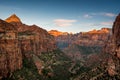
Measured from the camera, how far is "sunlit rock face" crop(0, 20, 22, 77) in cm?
18025

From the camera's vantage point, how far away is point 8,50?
186250mm

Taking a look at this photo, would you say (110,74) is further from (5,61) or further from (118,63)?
(5,61)

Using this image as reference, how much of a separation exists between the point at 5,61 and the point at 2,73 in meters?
8.40

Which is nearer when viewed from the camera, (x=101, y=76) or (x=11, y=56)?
(x=101, y=76)

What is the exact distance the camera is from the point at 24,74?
198 meters

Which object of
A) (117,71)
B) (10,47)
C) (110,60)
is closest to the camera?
(117,71)

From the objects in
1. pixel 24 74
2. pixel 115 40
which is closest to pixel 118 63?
pixel 115 40

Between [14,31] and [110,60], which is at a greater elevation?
[14,31]

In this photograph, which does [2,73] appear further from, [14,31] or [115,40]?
[115,40]

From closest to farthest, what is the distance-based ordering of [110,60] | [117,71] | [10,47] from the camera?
[117,71] → [110,60] → [10,47]

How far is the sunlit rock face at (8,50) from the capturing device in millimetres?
180250

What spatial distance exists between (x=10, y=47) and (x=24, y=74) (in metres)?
23.4

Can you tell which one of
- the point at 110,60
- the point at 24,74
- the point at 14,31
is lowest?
the point at 24,74

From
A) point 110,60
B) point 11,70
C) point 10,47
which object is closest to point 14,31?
point 10,47
